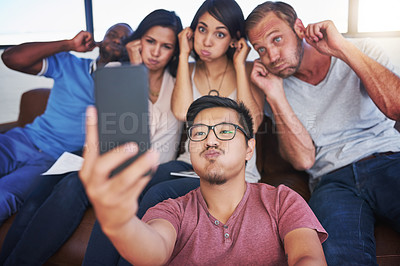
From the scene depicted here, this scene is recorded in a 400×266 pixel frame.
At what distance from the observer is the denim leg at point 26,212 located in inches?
58.6

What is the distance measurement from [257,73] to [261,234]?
99cm

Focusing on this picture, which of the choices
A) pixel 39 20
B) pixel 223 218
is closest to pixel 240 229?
pixel 223 218

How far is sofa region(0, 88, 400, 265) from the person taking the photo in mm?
1306

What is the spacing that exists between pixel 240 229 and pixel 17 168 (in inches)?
55.4

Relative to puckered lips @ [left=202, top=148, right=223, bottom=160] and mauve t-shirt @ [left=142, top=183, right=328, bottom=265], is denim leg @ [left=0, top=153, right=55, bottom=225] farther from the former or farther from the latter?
puckered lips @ [left=202, top=148, right=223, bottom=160]

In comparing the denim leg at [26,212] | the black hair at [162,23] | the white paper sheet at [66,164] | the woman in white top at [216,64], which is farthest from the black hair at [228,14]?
the denim leg at [26,212]

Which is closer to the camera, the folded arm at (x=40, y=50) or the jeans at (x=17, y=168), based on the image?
the jeans at (x=17, y=168)

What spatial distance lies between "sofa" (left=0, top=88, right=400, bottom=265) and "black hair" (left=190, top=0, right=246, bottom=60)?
1.63 feet

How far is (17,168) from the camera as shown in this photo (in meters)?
1.90

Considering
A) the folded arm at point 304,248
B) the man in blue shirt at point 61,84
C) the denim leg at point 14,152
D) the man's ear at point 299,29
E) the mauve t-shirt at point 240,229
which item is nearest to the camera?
the folded arm at point 304,248

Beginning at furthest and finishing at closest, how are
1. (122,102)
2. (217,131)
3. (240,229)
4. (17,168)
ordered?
1. (17,168)
2. (217,131)
3. (240,229)
4. (122,102)

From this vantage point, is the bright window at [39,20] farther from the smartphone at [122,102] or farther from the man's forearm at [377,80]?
the smartphone at [122,102]

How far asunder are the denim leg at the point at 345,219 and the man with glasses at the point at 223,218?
25 centimetres

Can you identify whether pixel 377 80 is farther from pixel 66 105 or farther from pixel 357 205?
pixel 66 105
